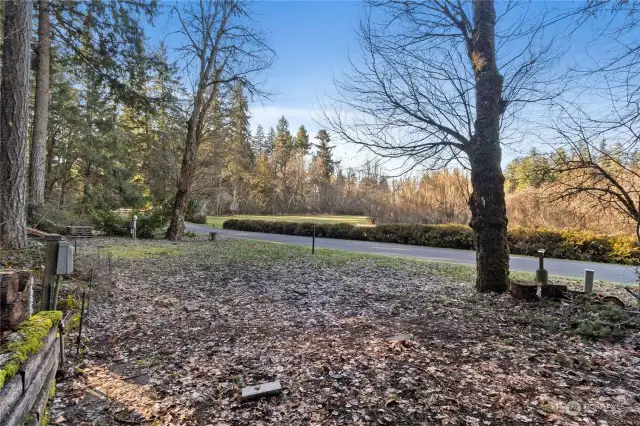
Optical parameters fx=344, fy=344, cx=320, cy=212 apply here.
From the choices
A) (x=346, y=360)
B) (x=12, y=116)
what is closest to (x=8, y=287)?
(x=346, y=360)

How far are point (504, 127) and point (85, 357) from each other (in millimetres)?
6706

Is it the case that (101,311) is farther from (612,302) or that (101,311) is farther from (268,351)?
(612,302)

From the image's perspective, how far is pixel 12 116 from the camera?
603cm

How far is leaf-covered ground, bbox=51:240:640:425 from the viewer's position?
7.50 ft

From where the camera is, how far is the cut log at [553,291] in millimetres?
4707

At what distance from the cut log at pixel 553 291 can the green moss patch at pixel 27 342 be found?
5534mm

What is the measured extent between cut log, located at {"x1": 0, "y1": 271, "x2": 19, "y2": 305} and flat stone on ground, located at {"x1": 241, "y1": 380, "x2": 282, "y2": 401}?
65.6 inches

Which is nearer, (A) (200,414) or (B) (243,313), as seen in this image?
(A) (200,414)

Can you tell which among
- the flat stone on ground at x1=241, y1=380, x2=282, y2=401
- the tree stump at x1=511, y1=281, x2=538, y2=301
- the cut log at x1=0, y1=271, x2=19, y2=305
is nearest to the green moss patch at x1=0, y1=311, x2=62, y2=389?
the cut log at x1=0, y1=271, x2=19, y2=305

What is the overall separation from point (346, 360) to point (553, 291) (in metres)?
3.43

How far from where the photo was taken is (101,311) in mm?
4473

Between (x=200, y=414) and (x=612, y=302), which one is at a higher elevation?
(x=612, y=302)

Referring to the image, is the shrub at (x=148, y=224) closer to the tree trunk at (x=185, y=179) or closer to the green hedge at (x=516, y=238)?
the tree trunk at (x=185, y=179)

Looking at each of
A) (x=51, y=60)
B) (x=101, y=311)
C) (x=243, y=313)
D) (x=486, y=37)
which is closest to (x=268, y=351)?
(x=243, y=313)
